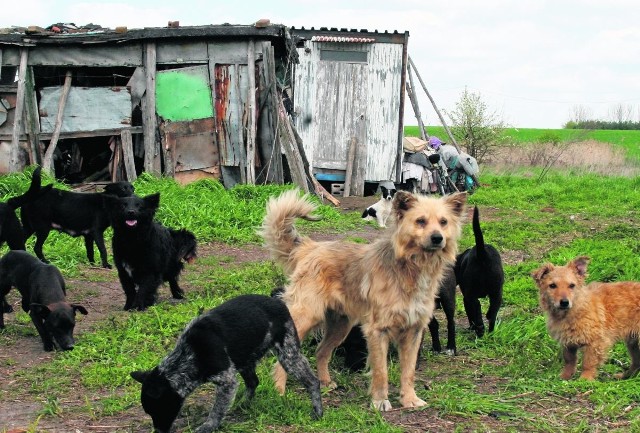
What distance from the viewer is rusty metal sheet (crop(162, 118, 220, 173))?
18531 mm

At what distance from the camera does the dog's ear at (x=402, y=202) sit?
19.6ft

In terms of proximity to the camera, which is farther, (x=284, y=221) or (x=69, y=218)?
(x=69, y=218)

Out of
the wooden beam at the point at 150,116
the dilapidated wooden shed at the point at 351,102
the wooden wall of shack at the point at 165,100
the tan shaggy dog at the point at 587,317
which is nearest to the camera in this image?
the tan shaggy dog at the point at 587,317

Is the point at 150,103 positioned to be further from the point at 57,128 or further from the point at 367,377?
the point at 367,377

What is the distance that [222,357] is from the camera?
537cm

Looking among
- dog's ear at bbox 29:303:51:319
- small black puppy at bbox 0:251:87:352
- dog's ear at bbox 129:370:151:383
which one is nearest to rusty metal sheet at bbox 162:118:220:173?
small black puppy at bbox 0:251:87:352

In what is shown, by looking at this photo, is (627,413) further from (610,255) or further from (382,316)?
(610,255)

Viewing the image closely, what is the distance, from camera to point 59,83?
61.0 ft

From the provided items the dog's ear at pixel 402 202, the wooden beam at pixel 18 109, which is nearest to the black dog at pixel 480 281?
the dog's ear at pixel 402 202

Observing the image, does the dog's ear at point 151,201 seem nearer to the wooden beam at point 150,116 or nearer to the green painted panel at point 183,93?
the wooden beam at point 150,116

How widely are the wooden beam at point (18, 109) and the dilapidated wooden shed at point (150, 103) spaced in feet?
0.07

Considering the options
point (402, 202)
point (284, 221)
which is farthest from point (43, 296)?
point (402, 202)

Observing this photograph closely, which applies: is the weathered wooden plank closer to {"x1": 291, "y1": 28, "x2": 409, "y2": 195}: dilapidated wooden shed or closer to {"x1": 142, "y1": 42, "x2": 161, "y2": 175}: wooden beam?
{"x1": 142, "y1": 42, "x2": 161, "y2": 175}: wooden beam

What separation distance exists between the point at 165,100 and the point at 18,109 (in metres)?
3.19
